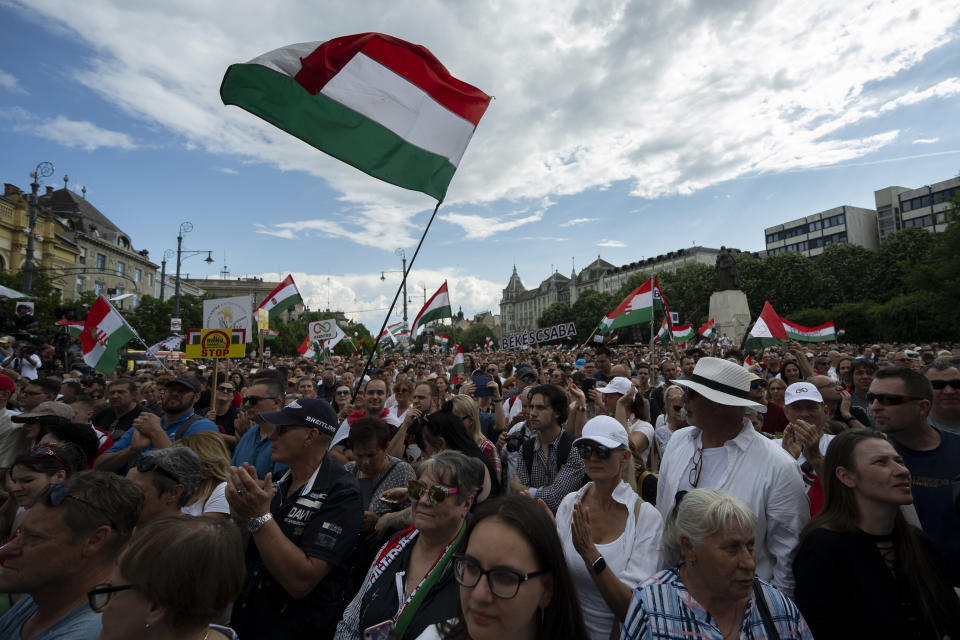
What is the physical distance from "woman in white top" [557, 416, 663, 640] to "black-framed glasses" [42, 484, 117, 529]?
2072 mm

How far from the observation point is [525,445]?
4562 mm

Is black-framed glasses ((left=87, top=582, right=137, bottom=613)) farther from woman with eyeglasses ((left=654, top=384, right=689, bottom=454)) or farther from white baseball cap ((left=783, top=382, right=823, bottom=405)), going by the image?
woman with eyeglasses ((left=654, top=384, right=689, bottom=454))

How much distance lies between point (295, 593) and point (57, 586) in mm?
950

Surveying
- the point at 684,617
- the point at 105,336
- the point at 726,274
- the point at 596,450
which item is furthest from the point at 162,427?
the point at 726,274

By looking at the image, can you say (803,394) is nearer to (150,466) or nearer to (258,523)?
(258,523)

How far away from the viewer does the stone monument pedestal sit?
31625 mm

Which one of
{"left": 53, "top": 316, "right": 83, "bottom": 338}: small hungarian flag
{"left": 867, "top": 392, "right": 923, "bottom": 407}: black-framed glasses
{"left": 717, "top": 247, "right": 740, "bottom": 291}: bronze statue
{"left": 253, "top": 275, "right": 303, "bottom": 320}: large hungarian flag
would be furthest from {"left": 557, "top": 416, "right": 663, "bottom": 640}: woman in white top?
{"left": 717, "top": 247, "right": 740, "bottom": 291}: bronze statue

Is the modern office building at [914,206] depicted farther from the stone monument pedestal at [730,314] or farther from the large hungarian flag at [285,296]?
the large hungarian flag at [285,296]

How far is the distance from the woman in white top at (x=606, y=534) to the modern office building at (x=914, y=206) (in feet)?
250

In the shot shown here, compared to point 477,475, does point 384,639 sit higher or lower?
lower

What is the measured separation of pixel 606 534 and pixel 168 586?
2.02m

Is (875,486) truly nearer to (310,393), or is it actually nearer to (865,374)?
(865,374)

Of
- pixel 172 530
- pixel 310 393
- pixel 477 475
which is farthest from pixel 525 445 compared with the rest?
pixel 310 393

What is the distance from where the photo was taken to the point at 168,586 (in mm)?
1730
